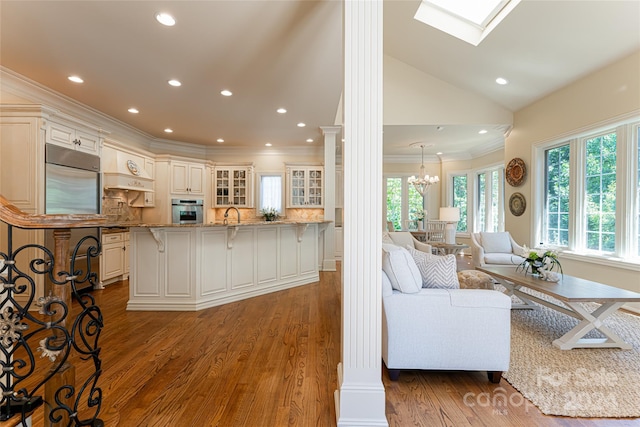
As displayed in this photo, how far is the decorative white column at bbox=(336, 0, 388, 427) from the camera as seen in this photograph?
5.37 ft

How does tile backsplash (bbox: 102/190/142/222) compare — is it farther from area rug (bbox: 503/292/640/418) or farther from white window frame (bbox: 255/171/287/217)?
area rug (bbox: 503/292/640/418)

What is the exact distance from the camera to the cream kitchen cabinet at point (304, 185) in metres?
7.14

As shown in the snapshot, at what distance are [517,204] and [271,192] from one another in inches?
211

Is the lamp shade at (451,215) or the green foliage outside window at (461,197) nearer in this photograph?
the lamp shade at (451,215)

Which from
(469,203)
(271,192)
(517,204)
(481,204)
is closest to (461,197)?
(469,203)

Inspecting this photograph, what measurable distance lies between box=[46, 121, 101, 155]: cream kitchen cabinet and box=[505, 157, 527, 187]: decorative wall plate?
731 cm

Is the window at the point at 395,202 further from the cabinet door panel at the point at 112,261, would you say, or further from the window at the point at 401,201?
the cabinet door panel at the point at 112,261

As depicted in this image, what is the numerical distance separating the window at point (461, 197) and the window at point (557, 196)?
10.0 ft

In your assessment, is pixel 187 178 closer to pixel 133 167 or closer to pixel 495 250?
pixel 133 167

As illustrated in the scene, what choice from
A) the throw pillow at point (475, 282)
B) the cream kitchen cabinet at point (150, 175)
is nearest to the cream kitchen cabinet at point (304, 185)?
the cream kitchen cabinet at point (150, 175)

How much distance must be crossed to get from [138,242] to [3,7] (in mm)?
2388

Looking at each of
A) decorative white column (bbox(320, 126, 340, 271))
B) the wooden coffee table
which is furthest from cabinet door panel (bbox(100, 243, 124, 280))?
the wooden coffee table

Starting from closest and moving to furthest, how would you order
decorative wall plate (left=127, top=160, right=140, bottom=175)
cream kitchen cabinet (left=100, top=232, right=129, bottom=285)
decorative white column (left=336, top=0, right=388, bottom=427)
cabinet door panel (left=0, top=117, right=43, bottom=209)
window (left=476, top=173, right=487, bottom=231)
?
1. decorative white column (left=336, top=0, right=388, bottom=427)
2. cabinet door panel (left=0, top=117, right=43, bottom=209)
3. cream kitchen cabinet (left=100, top=232, right=129, bottom=285)
4. decorative wall plate (left=127, top=160, right=140, bottom=175)
5. window (left=476, top=173, right=487, bottom=231)

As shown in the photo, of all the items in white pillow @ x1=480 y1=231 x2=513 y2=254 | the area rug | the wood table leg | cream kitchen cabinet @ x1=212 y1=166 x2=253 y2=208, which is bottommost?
the area rug
